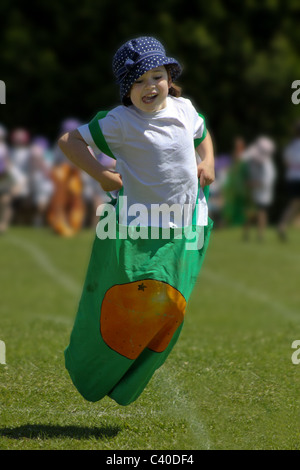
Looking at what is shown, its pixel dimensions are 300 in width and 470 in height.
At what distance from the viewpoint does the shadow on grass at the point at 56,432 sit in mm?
4707

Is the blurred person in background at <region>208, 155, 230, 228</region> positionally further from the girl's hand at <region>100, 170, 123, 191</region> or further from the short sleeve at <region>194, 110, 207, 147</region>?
the girl's hand at <region>100, 170, 123, 191</region>

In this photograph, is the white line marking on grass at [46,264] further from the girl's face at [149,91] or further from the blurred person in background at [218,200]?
the girl's face at [149,91]

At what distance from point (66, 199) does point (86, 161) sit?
15.3 m

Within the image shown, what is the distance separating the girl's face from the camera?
4695 millimetres

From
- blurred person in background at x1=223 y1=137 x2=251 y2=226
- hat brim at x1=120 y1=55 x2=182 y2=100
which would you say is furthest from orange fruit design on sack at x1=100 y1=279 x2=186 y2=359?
blurred person in background at x1=223 y1=137 x2=251 y2=226

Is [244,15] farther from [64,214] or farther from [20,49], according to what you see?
[64,214]

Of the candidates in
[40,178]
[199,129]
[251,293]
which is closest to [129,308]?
[199,129]

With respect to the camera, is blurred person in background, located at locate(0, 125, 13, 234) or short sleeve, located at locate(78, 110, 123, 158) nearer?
short sleeve, located at locate(78, 110, 123, 158)

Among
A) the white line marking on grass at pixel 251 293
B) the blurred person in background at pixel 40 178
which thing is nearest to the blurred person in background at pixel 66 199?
the blurred person in background at pixel 40 178

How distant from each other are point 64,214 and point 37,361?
44.7 ft

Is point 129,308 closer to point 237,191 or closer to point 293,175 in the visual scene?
point 293,175

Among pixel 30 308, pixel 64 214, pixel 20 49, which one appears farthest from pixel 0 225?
pixel 20 49

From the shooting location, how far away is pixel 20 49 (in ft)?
96.3

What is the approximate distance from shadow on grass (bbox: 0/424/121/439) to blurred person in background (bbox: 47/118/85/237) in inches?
572
